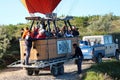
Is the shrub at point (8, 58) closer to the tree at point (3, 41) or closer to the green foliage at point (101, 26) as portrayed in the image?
the tree at point (3, 41)

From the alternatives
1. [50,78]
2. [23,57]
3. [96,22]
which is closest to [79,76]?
[50,78]

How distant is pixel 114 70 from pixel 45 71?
4424 mm

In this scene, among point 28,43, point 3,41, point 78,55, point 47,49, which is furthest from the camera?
point 3,41

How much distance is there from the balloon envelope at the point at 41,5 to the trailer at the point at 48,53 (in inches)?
57.0

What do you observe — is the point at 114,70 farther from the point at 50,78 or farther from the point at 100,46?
the point at 50,78

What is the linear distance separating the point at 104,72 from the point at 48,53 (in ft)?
12.5

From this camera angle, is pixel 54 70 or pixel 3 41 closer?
pixel 54 70

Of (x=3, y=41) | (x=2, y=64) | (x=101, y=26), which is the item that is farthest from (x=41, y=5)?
(x=101, y=26)

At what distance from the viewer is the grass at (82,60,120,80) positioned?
22572 millimetres

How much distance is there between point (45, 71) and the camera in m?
26.2

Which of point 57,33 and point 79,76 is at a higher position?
point 57,33

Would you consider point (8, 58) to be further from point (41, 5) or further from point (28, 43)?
point (28, 43)

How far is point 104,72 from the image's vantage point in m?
24.9

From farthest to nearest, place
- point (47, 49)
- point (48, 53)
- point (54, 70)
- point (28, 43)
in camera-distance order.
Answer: point (54, 70)
point (48, 53)
point (47, 49)
point (28, 43)
